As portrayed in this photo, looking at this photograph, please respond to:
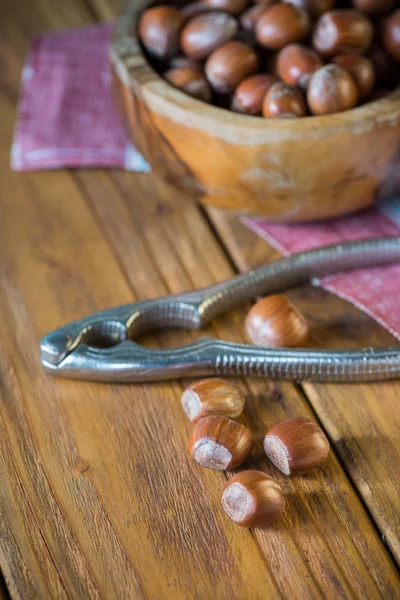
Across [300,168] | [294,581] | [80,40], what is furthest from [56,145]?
[294,581]

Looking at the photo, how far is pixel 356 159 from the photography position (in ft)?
2.80

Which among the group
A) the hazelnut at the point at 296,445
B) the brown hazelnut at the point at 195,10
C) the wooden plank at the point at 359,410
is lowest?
the wooden plank at the point at 359,410

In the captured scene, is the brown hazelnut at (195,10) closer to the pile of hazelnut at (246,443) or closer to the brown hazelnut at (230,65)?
the brown hazelnut at (230,65)

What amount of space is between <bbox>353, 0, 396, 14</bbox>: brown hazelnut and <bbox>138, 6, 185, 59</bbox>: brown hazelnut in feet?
0.67

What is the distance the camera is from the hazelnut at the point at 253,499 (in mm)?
677

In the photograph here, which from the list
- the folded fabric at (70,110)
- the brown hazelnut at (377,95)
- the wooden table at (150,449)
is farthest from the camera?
the folded fabric at (70,110)

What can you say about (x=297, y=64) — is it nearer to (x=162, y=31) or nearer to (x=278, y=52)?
(x=278, y=52)

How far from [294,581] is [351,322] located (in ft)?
0.98

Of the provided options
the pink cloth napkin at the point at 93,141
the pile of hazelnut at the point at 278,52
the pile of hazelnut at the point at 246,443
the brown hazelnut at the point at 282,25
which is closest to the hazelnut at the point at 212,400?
the pile of hazelnut at the point at 246,443

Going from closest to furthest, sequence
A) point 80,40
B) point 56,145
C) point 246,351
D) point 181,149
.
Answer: point 246,351
point 181,149
point 56,145
point 80,40

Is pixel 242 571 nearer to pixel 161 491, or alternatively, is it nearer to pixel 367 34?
pixel 161 491

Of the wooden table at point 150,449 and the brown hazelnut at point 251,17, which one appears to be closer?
the wooden table at point 150,449

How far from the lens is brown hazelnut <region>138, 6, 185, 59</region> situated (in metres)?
0.93

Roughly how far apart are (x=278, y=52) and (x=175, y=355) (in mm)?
375
